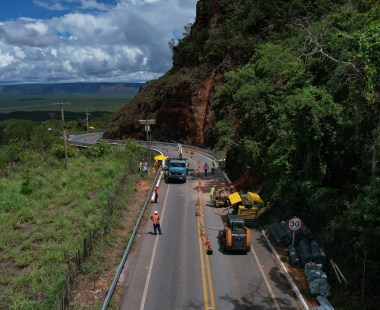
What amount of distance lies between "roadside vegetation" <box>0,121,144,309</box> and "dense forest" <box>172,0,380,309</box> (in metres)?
11.8

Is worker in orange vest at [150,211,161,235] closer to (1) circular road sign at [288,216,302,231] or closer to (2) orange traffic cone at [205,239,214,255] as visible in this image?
(2) orange traffic cone at [205,239,214,255]

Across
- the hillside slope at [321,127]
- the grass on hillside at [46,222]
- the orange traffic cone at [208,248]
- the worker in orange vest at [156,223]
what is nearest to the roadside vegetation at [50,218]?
the grass on hillside at [46,222]

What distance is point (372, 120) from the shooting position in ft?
58.5

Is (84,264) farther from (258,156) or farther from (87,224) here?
(258,156)

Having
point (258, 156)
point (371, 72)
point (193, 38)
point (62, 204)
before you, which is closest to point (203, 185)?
point (258, 156)

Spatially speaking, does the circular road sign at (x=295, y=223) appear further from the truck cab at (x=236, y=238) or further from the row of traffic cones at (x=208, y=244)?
the row of traffic cones at (x=208, y=244)

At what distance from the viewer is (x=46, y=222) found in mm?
27562

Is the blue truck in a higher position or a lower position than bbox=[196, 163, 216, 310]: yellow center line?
higher

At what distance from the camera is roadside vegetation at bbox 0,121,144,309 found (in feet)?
59.2

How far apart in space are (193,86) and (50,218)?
151ft

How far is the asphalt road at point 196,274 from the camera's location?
54.0 ft

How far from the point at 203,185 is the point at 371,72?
24780mm

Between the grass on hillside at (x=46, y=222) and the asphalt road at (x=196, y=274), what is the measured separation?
3415 millimetres

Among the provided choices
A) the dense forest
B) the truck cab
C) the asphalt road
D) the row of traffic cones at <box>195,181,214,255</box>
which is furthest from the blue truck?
the truck cab
